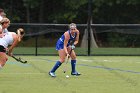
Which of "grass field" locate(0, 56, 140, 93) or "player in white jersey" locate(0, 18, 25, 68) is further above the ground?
"player in white jersey" locate(0, 18, 25, 68)

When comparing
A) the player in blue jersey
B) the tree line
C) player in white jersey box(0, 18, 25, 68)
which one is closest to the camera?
player in white jersey box(0, 18, 25, 68)

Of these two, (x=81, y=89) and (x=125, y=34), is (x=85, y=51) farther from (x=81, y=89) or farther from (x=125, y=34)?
(x=81, y=89)

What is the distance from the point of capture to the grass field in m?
13.0

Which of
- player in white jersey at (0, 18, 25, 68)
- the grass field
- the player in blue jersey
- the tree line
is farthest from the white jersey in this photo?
the tree line

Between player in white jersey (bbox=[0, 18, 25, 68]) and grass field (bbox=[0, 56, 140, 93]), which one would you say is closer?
grass field (bbox=[0, 56, 140, 93])

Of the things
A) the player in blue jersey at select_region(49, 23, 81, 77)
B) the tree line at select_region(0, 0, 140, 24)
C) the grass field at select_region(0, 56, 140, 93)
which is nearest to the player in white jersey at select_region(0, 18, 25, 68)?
the grass field at select_region(0, 56, 140, 93)

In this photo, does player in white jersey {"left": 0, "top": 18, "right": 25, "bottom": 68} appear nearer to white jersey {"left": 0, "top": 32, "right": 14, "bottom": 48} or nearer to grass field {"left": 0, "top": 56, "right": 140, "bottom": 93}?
white jersey {"left": 0, "top": 32, "right": 14, "bottom": 48}

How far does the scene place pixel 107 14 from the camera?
1864 inches

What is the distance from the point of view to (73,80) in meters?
15.2

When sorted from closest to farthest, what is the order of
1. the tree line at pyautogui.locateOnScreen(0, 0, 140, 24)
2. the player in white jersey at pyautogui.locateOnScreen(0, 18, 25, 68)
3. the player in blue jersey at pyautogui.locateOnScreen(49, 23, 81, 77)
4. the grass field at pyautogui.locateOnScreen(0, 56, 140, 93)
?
the grass field at pyautogui.locateOnScreen(0, 56, 140, 93), the player in white jersey at pyautogui.locateOnScreen(0, 18, 25, 68), the player in blue jersey at pyautogui.locateOnScreen(49, 23, 81, 77), the tree line at pyautogui.locateOnScreen(0, 0, 140, 24)

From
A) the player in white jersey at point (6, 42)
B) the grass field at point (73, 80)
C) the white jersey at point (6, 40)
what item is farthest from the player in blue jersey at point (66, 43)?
the white jersey at point (6, 40)

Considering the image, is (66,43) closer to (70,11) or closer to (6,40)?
(6,40)

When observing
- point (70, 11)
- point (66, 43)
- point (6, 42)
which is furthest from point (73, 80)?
point (70, 11)

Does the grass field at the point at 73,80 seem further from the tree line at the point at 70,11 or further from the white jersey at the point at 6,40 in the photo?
the tree line at the point at 70,11
